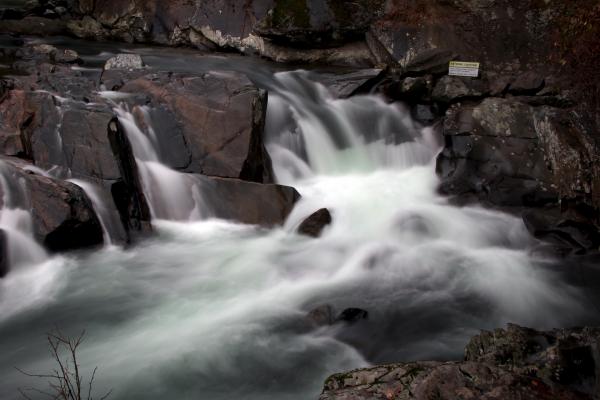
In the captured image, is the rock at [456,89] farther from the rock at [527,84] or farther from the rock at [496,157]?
the rock at [496,157]

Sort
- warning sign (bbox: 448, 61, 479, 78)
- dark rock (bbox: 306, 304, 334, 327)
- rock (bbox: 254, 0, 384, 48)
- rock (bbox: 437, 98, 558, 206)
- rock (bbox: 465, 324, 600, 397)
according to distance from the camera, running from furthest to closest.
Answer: rock (bbox: 254, 0, 384, 48)
warning sign (bbox: 448, 61, 479, 78)
rock (bbox: 437, 98, 558, 206)
dark rock (bbox: 306, 304, 334, 327)
rock (bbox: 465, 324, 600, 397)

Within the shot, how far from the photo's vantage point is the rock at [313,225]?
27.1 feet

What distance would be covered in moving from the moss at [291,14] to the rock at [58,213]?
8.21 metres

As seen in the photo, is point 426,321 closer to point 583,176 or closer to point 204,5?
point 583,176

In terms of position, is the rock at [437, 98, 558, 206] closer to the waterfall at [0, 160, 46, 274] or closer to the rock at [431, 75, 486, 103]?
the rock at [431, 75, 486, 103]

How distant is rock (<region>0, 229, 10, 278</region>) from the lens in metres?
6.73

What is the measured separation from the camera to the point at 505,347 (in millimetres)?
3605

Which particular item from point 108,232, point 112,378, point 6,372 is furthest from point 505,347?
point 108,232

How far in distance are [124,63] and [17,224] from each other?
4.84 metres

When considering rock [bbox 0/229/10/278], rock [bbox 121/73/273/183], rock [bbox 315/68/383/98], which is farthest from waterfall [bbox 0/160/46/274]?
rock [bbox 315/68/383/98]

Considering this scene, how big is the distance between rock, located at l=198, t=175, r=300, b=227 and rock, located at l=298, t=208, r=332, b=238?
45 cm

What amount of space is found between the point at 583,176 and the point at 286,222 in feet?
15.6

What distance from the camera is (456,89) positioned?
11195 millimetres

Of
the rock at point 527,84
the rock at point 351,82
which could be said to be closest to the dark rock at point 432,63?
the rock at point 351,82
